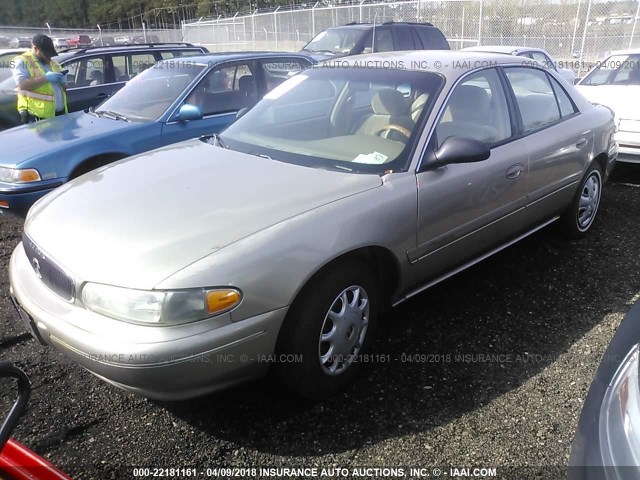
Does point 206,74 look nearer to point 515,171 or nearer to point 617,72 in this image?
point 515,171

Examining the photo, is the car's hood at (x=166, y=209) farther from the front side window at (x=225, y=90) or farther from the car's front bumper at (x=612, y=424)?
the front side window at (x=225, y=90)

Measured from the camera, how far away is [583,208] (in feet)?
14.7

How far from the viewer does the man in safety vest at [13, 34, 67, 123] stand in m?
6.10

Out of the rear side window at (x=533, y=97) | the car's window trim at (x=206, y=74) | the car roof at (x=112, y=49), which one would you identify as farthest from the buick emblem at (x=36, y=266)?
the car roof at (x=112, y=49)

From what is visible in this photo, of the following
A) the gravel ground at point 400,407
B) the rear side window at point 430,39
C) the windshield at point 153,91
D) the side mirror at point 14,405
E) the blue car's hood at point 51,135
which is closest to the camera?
the side mirror at point 14,405

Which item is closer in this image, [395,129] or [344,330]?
[344,330]

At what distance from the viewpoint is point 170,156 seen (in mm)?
3244

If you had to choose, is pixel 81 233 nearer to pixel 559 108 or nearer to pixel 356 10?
pixel 559 108

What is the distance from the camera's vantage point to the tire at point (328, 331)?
2.35 meters

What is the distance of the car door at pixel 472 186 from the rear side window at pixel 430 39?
27.3 feet

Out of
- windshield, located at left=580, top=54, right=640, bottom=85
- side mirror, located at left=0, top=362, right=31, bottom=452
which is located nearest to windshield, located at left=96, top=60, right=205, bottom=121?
side mirror, located at left=0, top=362, right=31, bottom=452

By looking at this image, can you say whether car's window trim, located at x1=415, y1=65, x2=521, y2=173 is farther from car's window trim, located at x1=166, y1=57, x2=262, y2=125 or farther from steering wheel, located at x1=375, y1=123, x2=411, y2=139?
car's window trim, located at x1=166, y1=57, x2=262, y2=125

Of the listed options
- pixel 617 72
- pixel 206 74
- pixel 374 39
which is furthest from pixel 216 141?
pixel 374 39

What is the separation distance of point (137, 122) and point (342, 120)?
2.71m
